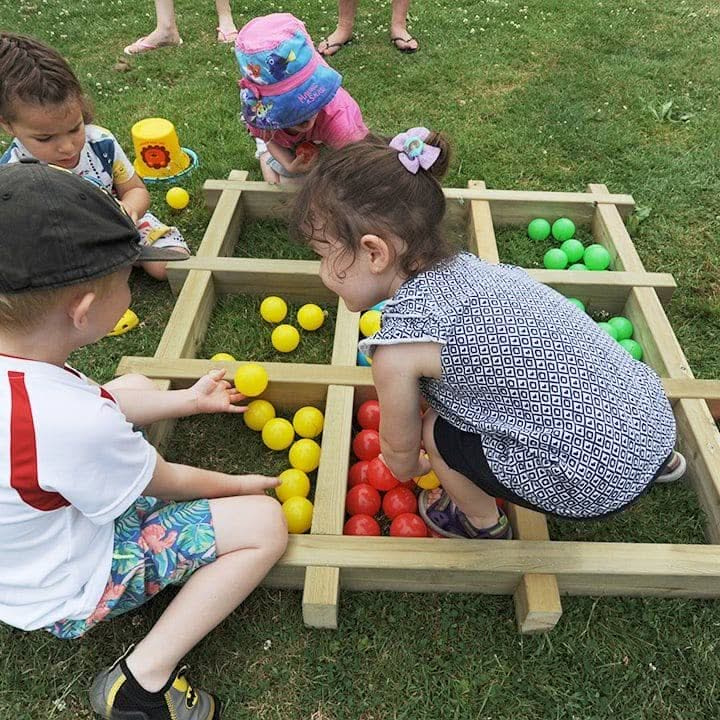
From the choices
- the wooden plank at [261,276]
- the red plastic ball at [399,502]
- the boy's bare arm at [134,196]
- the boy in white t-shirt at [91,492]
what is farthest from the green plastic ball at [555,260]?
the boy's bare arm at [134,196]

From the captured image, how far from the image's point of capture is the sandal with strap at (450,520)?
2.09 metres

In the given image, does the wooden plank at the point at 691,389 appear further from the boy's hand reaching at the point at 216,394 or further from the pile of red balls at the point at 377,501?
the boy's hand reaching at the point at 216,394

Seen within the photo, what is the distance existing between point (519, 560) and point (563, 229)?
2.00 m

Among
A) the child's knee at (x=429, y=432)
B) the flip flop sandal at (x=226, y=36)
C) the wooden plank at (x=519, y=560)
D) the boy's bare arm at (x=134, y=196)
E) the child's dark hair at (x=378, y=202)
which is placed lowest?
the flip flop sandal at (x=226, y=36)

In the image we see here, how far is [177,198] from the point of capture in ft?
11.6

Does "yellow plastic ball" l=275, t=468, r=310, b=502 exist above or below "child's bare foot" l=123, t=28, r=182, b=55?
below

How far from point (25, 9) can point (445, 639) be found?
652cm

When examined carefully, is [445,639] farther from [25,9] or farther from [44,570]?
[25,9]

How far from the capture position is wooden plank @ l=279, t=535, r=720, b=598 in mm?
1937

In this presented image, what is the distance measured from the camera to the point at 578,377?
1.64m

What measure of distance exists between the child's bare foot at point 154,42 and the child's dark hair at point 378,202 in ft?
13.9

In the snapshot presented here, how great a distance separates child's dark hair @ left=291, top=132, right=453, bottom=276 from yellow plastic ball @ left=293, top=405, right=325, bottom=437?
890mm

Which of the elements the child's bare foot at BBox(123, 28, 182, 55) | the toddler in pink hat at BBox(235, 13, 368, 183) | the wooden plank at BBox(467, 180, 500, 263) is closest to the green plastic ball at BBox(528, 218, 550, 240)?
the wooden plank at BBox(467, 180, 500, 263)

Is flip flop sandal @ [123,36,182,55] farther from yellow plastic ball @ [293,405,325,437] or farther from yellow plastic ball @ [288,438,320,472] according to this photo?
yellow plastic ball @ [288,438,320,472]
